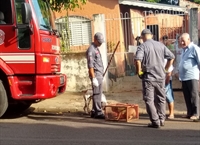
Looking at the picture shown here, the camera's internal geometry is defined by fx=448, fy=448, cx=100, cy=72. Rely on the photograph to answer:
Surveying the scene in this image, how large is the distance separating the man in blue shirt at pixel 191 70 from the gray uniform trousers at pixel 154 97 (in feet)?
3.45

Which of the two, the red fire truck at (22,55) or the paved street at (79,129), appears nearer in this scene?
the paved street at (79,129)

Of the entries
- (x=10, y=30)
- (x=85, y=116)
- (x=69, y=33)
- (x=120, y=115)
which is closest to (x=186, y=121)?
(x=120, y=115)

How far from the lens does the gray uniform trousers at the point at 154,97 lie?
812 centimetres

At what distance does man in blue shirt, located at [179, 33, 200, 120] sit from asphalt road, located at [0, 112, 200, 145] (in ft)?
1.29

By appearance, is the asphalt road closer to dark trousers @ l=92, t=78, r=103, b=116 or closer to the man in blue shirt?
dark trousers @ l=92, t=78, r=103, b=116

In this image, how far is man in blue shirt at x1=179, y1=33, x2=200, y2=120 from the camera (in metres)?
9.09

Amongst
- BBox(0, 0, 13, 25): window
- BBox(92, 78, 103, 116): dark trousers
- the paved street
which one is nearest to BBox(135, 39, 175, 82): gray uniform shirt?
the paved street

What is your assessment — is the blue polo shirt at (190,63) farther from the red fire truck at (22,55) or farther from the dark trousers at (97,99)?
the red fire truck at (22,55)

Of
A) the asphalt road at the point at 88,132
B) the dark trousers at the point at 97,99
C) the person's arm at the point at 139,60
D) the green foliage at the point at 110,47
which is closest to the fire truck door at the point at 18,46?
the asphalt road at the point at 88,132

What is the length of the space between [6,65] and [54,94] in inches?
43.8

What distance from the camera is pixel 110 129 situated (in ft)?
27.1

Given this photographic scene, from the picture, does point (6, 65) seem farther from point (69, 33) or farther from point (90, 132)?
point (69, 33)

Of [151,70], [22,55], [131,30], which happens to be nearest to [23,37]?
[22,55]

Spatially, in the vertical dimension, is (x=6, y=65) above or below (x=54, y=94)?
above
